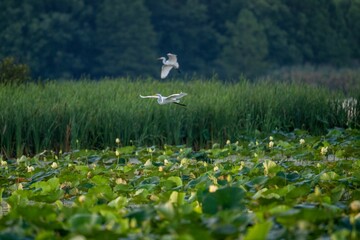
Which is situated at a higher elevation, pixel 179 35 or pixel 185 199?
pixel 185 199

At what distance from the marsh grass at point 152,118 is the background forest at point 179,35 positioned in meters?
24.3

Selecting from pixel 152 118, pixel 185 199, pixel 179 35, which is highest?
pixel 185 199

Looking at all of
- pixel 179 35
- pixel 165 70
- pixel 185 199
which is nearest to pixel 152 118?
pixel 165 70

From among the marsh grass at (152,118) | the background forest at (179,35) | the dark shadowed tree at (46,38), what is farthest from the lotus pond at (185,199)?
the dark shadowed tree at (46,38)

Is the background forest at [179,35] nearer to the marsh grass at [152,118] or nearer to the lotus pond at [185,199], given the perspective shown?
the marsh grass at [152,118]

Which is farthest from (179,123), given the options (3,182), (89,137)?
(3,182)

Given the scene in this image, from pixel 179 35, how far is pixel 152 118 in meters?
33.2

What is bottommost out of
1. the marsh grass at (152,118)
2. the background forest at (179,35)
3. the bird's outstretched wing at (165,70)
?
the background forest at (179,35)

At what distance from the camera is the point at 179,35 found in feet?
144

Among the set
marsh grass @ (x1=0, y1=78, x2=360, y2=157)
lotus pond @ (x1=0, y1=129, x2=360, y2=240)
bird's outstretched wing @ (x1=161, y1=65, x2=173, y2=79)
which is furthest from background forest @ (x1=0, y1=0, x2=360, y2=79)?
lotus pond @ (x1=0, y1=129, x2=360, y2=240)

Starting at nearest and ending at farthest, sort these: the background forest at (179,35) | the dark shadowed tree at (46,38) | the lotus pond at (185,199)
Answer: the lotus pond at (185,199) → the dark shadowed tree at (46,38) → the background forest at (179,35)

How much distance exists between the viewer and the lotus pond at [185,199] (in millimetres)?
3414

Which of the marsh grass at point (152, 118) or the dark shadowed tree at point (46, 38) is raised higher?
the marsh grass at point (152, 118)

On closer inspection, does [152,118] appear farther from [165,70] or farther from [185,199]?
[185,199]
